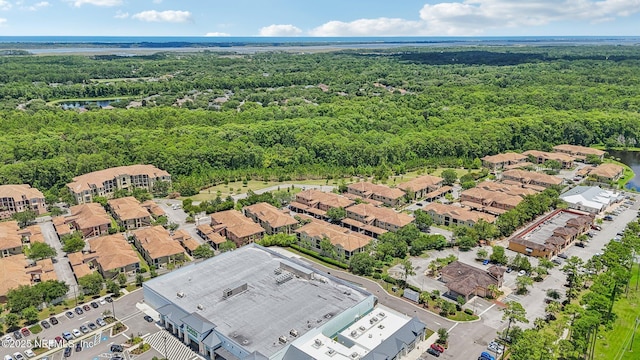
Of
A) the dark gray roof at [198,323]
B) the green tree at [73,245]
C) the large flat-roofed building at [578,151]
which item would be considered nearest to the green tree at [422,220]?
the dark gray roof at [198,323]

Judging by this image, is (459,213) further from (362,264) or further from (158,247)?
(158,247)

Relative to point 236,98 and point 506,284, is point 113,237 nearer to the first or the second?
point 506,284

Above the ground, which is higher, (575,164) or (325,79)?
(325,79)

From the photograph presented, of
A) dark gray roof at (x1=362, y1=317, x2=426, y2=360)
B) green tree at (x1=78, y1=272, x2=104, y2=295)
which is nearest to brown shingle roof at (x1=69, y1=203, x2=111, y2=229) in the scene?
green tree at (x1=78, y1=272, x2=104, y2=295)

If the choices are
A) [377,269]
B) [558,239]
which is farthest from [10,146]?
[558,239]

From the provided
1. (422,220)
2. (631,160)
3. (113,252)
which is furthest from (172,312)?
(631,160)

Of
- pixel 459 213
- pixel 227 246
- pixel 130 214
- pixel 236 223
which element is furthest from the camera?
pixel 459 213
